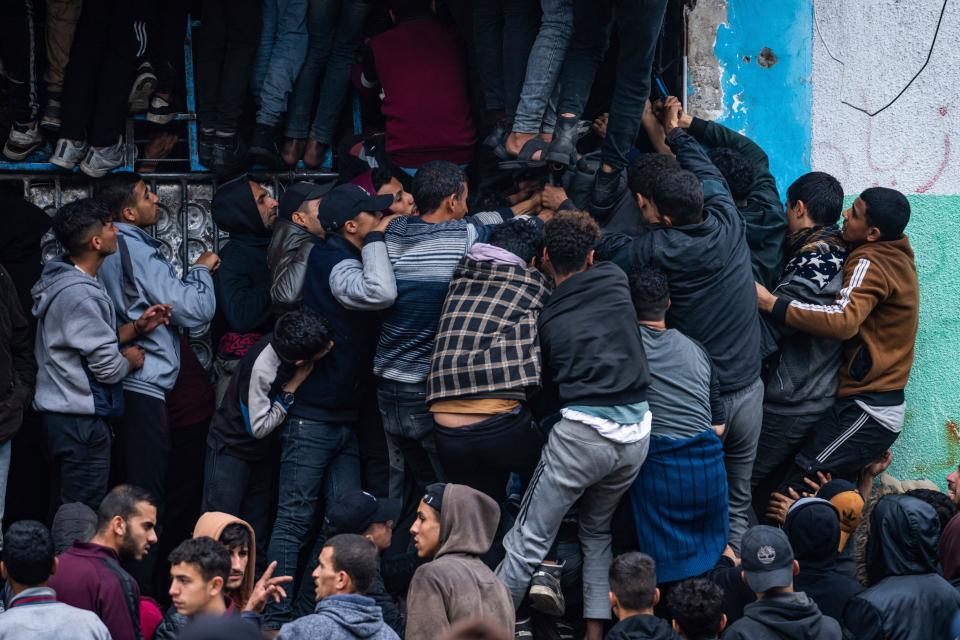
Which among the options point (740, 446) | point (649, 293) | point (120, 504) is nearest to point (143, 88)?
point (120, 504)

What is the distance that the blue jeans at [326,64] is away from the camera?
7414 mm

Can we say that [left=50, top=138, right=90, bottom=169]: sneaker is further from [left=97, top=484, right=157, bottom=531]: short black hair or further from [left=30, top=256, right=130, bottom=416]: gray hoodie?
[left=97, top=484, right=157, bottom=531]: short black hair

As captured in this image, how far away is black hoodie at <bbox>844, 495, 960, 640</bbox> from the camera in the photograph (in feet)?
17.9

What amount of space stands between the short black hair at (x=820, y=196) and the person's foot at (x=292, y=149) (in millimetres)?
2832

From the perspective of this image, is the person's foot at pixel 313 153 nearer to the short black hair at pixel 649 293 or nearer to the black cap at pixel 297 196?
the black cap at pixel 297 196

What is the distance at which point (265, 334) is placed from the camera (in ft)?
23.3

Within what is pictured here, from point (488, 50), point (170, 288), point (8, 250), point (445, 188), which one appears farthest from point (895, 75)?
point (8, 250)

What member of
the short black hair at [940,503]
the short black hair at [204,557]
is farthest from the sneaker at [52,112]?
the short black hair at [940,503]

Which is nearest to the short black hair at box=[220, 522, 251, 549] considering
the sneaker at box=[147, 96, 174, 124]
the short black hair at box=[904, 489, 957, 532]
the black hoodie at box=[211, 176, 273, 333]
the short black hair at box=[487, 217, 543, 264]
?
the black hoodie at box=[211, 176, 273, 333]

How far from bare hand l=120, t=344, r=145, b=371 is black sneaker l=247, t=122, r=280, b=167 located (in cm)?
154

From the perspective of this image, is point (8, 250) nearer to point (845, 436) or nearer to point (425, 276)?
point (425, 276)

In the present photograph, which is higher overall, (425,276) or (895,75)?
(895,75)

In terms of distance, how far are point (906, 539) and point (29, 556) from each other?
11.9ft

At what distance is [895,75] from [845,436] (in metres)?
2.16
